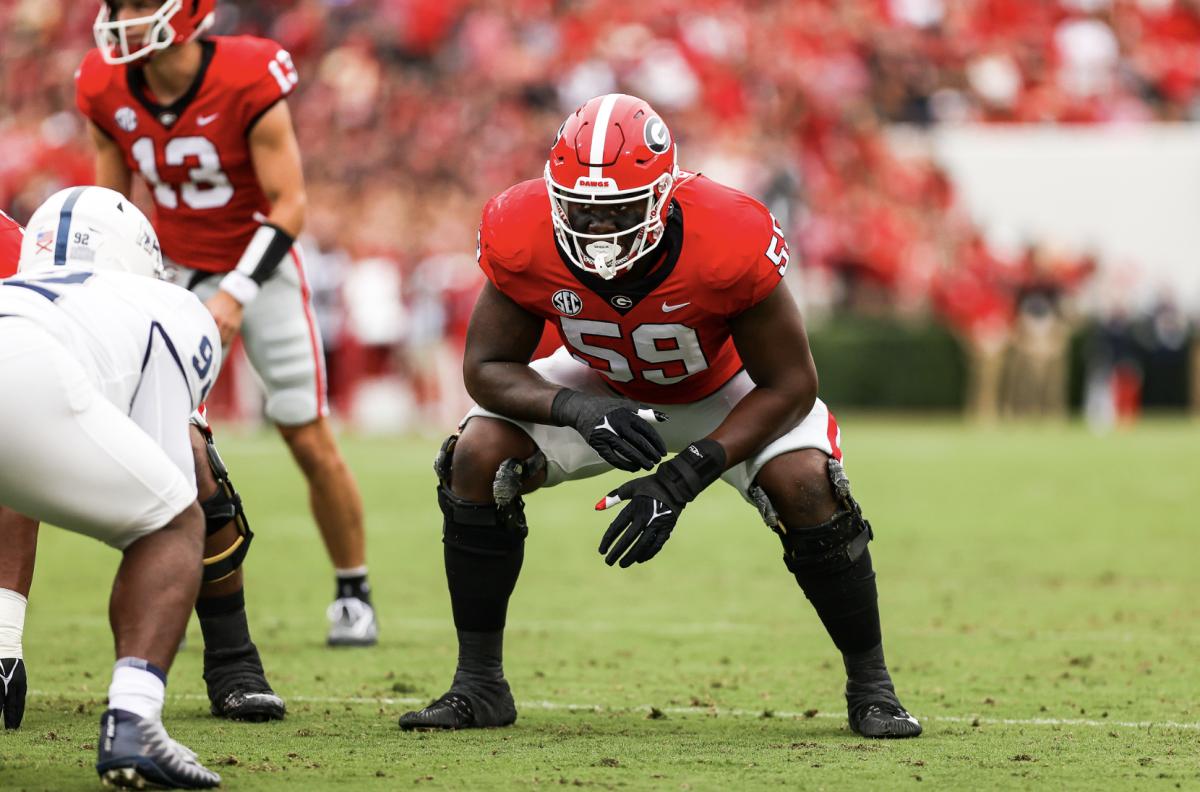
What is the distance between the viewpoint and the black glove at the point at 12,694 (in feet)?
13.6

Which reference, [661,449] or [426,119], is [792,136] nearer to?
[426,119]

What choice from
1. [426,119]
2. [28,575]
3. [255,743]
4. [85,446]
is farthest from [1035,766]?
[426,119]

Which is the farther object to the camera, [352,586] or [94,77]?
[352,586]

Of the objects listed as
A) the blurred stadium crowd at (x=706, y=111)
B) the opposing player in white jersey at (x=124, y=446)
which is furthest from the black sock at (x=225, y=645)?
the blurred stadium crowd at (x=706, y=111)

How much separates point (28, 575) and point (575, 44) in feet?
50.7

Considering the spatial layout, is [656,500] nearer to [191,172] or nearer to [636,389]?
[636,389]

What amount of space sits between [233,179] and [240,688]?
199cm

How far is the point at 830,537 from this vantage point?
4.12 meters

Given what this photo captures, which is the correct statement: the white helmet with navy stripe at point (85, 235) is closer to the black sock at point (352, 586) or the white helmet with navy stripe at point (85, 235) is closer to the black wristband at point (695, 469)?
the black wristband at point (695, 469)

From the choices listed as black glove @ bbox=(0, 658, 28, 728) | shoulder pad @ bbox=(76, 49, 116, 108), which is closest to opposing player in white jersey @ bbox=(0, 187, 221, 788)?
black glove @ bbox=(0, 658, 28, 728)

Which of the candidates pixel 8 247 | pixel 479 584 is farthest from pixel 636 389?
pixel 8 247

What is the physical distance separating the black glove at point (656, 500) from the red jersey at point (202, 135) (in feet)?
7.31

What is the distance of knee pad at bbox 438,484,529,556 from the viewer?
4.32 metres

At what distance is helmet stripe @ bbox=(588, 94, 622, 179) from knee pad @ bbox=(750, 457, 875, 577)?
0.91 meters
